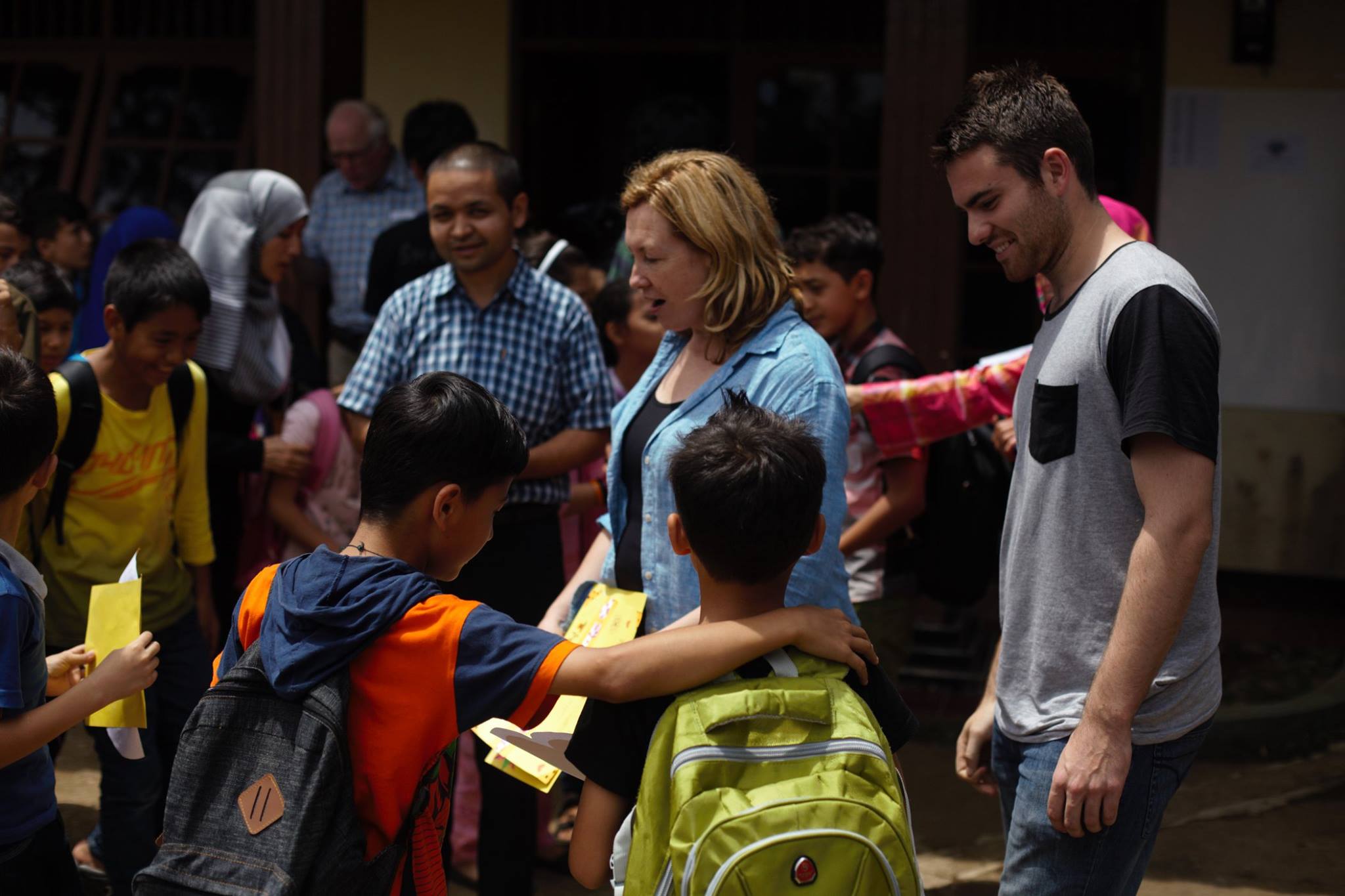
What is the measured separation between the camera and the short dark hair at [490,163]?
3621 mm

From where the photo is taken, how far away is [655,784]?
1757mm

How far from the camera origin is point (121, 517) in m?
3.38

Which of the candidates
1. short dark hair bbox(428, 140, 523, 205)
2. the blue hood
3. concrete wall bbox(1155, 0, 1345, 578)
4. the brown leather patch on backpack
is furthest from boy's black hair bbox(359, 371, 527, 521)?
concrete wall bbox(1155, 0, 1345, 578)

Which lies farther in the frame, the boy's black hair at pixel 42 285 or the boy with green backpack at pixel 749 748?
the boy's black hair at pixel 42 285

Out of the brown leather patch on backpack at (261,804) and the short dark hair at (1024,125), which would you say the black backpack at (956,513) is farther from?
the brown leather patch on backpack at (261,804)

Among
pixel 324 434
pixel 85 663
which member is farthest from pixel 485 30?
pixel 85 663

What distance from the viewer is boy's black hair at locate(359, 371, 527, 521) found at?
78.0 inches

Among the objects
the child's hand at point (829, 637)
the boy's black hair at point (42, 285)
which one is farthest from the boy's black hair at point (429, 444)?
the boy's black hair at point (42, 285)

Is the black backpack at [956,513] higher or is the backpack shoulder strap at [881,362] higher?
the backpack shoulder strap at [881,362]

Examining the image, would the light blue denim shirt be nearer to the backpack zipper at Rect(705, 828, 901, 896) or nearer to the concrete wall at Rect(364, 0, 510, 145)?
the backpack zipper at Rect(705, 828, 901, 896)

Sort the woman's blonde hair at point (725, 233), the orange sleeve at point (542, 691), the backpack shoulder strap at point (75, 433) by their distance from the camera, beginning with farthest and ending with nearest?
the backpack shoulder strap at point (75, 433), the woman's blonde hair at point (725, 233), the orange sleeve at point (542, 691)

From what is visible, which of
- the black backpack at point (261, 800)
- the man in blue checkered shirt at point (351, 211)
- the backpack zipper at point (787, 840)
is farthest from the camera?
the man in blue checkered shirt at point (351, 211)

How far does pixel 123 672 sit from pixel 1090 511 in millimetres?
1559

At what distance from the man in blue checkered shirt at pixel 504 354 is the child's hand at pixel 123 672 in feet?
3.92
